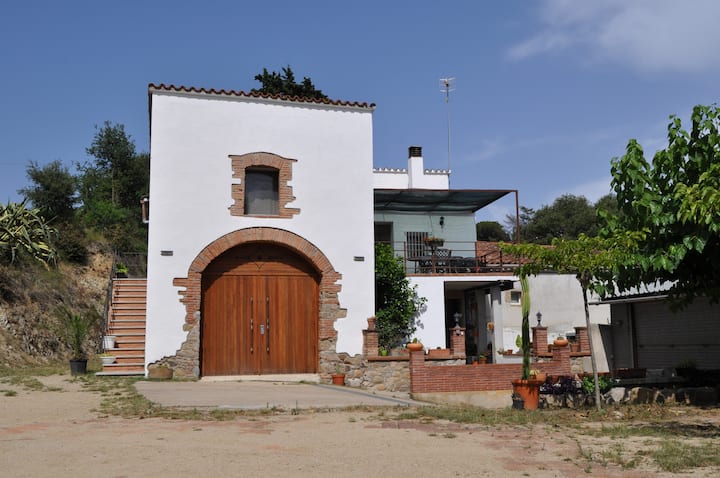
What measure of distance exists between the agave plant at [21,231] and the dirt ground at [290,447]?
955 cm

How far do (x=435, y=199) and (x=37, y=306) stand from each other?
40.9 feet

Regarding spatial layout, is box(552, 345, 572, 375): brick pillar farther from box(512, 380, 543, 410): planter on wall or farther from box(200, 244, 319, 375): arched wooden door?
box(200, 244, 319, 375): arched wooden door

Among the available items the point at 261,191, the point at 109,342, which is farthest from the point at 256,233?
the point at 109,342

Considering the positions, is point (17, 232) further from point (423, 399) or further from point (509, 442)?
point (509, 442)

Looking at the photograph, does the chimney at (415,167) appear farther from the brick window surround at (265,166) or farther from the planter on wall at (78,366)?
the planter on wall at (78,366)

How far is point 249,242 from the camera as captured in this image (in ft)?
49.1

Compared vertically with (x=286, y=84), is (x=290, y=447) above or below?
below

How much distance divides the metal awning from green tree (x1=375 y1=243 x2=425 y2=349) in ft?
10.1

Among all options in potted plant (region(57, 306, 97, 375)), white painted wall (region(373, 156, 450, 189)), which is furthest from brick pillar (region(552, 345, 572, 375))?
white painted wall (region(373, 156, 450, 189))

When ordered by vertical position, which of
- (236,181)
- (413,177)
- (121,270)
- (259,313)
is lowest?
(259,313)

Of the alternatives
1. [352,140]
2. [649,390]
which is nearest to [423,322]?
[352,140]

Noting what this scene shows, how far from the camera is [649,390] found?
463 inches

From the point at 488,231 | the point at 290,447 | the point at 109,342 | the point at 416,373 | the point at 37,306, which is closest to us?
the point at 290,447

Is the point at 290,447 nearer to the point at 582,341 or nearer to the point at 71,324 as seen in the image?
the point at 582,341
